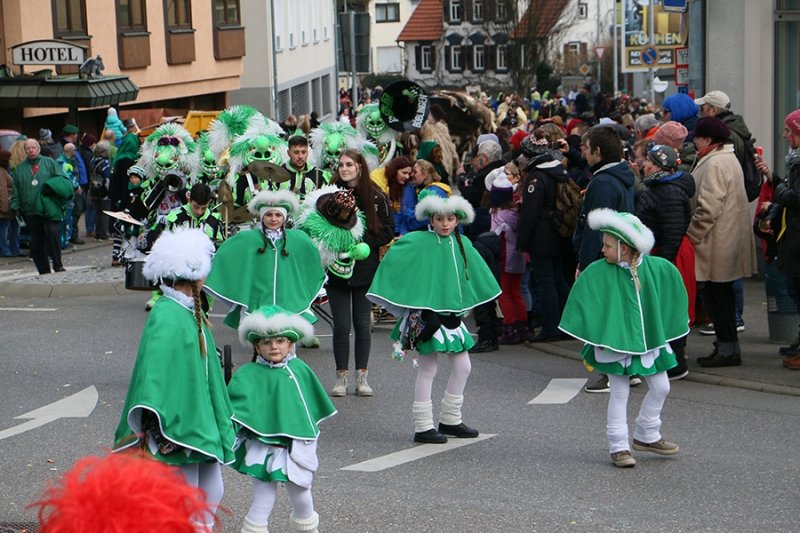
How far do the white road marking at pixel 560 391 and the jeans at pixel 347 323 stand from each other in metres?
1.36

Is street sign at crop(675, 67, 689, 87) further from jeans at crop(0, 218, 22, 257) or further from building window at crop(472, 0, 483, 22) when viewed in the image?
building window at crop(472, 0, 483, 22)

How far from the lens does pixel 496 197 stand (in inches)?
439

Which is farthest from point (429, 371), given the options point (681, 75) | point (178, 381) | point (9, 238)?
point (9, 238)

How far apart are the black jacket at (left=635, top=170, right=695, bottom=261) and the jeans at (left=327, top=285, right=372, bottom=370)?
2.31 m

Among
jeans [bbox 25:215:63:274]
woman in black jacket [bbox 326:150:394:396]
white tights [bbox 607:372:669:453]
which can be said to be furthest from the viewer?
jeans [bbox 25:215:63:274]

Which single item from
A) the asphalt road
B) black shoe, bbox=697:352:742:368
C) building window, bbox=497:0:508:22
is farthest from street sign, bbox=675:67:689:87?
building window, bbox=497:0:508:22

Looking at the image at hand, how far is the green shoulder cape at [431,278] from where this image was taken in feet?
25.2

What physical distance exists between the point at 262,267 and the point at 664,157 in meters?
3.25

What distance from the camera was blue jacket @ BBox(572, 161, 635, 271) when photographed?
9289 mm

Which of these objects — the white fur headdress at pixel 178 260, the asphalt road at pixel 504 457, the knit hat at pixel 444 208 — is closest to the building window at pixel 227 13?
the asphalt road at pixel 504 457

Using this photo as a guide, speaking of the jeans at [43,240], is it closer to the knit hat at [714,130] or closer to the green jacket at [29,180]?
the green jacket at [29,180]

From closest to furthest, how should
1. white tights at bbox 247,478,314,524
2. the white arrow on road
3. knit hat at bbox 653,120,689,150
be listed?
1. white tights at bbox 247,478,314,524
2. the white arrow on road
3. knit hat at bbox 653,120,689,150

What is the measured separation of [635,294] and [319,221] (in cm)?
275

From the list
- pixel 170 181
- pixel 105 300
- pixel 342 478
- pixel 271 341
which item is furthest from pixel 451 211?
pixel 105 300
